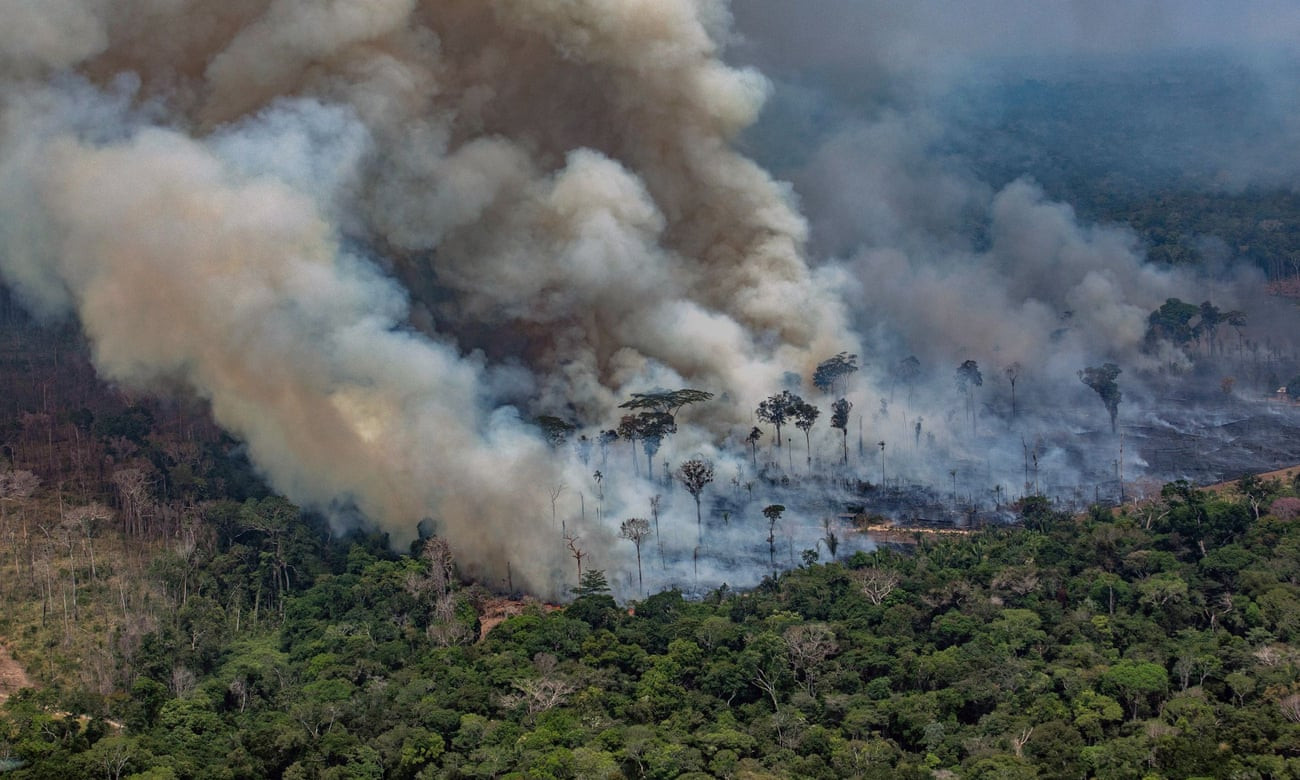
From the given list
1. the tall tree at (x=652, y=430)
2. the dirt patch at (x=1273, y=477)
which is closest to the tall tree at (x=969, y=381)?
the dirt patch at (x=1273, y=477)

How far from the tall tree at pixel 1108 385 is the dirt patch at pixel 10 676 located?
47.5m

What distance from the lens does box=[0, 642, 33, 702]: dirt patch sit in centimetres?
4678

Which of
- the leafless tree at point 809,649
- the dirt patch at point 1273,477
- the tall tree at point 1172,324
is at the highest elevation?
the tall tree at point 1172,324

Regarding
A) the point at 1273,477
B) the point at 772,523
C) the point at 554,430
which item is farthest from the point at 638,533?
the point at 1273,477

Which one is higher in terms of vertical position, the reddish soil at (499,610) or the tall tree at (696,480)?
the tall tree at (696,480)

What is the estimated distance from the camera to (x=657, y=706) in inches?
1727

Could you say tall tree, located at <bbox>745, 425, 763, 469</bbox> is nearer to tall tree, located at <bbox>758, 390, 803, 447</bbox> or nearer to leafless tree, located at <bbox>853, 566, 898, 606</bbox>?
tall tree, located at <bbox>758, 390, 803, 447</bbox>

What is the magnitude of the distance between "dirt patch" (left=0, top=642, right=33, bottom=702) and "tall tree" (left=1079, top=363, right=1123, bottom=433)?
4755cm

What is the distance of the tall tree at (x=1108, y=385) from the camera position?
7006 cm

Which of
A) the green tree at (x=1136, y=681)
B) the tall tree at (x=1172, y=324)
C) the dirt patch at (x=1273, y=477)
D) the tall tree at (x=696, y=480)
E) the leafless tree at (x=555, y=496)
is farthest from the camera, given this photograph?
the tall tree at (x=1172, y=324)

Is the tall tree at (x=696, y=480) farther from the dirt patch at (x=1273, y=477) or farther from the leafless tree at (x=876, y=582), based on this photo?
the dirt patch at (x=1273, y=477)

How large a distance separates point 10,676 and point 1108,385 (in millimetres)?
48561

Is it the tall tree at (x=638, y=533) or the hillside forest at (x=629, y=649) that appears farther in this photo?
the tall tree at (x=638, y=533)

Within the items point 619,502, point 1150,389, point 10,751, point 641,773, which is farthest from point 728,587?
point 1150,389
